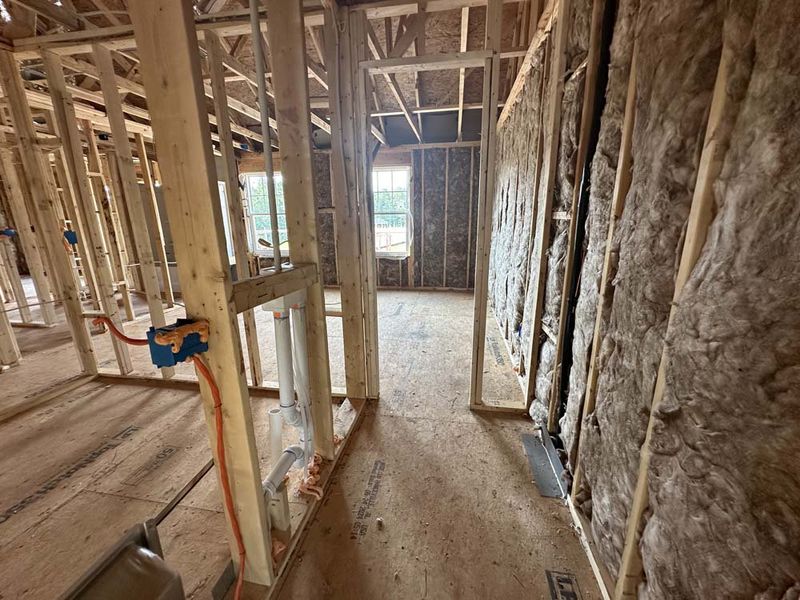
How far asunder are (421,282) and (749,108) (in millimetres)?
5769

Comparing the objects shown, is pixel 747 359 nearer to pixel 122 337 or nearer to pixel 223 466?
pixel 223 466

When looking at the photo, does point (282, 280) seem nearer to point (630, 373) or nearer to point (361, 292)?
point (361, 292)

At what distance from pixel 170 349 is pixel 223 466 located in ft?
1.58

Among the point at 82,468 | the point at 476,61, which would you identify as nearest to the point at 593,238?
the point at 476,61

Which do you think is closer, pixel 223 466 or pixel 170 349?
pixel 170 349

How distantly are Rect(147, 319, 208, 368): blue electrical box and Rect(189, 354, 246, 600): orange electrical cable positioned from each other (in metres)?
0.05

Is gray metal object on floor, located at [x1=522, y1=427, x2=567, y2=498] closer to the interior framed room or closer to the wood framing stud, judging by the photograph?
the interior framed room

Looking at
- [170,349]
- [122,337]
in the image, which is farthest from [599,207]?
[122,337]

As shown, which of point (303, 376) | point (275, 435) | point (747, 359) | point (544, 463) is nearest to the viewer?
point (747, 359)

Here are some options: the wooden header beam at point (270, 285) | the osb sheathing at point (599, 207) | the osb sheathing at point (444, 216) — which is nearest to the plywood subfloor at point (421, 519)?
the osb sheathing at point (599, 207)

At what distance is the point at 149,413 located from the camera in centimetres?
243

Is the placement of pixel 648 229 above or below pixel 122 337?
above

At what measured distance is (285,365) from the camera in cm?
148

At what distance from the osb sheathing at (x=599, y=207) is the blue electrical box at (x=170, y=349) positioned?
1.50 meters
